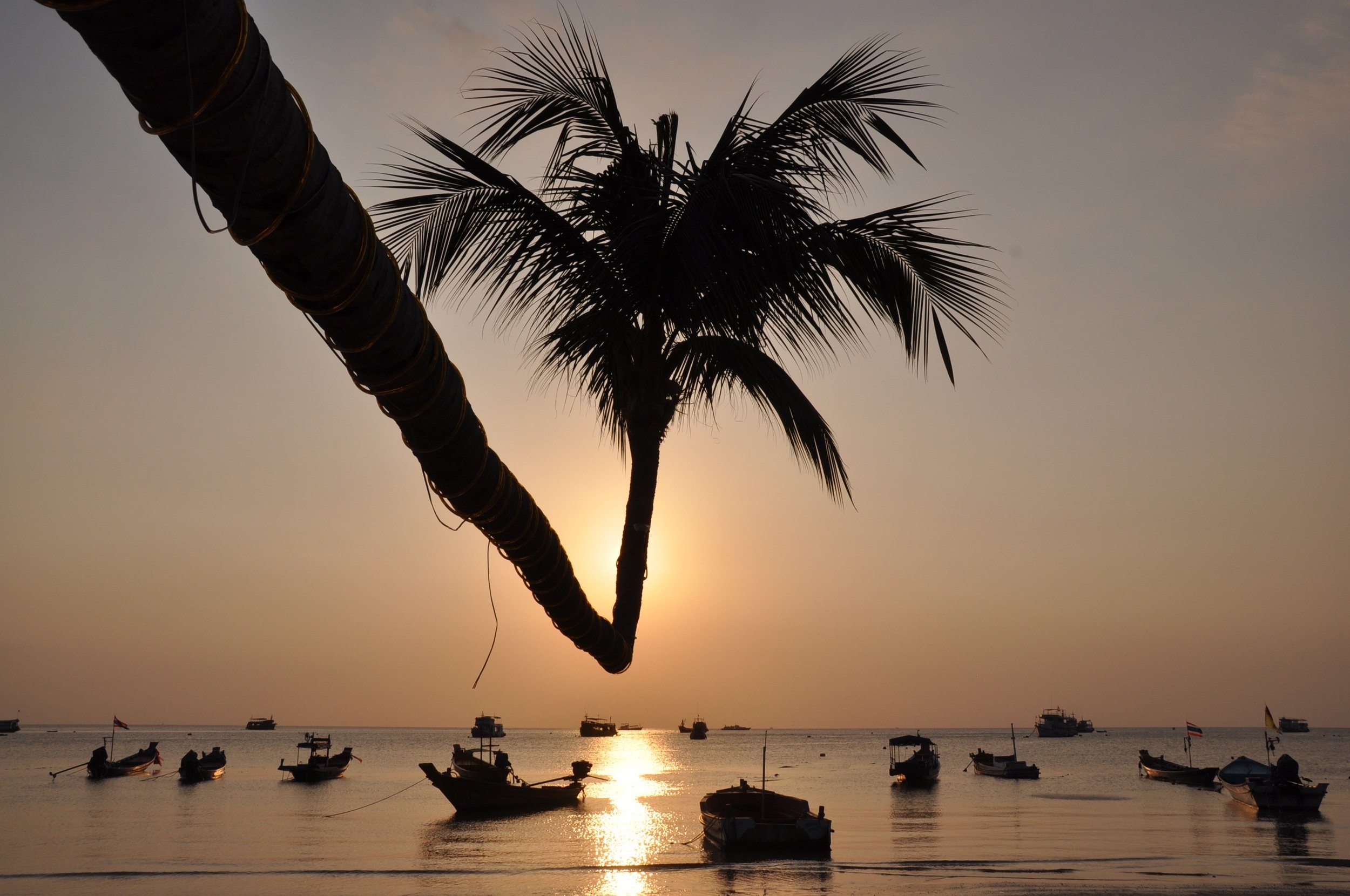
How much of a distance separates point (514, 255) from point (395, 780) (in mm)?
104389

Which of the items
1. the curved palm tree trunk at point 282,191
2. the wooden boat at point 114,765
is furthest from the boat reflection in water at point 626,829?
the wooden boat at point 114,765

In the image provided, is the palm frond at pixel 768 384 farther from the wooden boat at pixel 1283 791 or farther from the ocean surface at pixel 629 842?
the wooden boat at pixel 1283 791

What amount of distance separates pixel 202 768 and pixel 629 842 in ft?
179

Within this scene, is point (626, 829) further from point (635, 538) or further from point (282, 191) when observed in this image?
point (282, 191)

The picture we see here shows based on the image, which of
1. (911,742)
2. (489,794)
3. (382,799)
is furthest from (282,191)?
(911,742)

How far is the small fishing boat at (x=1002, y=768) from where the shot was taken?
9481 cm

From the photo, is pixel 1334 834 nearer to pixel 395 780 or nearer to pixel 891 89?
pixel 891 89

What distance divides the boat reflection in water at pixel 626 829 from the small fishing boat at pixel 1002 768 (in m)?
30.9

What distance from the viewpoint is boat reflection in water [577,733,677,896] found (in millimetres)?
38062

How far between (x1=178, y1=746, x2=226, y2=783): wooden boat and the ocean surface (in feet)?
4.34

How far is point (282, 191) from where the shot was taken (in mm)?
1400

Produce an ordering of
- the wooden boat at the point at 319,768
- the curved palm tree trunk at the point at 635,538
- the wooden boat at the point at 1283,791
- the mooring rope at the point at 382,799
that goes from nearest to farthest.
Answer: the curved palm tree trunk at the point at 635,538 < the wooden boat at the point at 1283,791 < the mooring rope at the point at 382,799 < the wooden boat at the point at 319,768

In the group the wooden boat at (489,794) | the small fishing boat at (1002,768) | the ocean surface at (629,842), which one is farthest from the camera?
the small fishing boat at (1002,768)

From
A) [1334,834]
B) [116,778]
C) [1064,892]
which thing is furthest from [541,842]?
[116,778]
